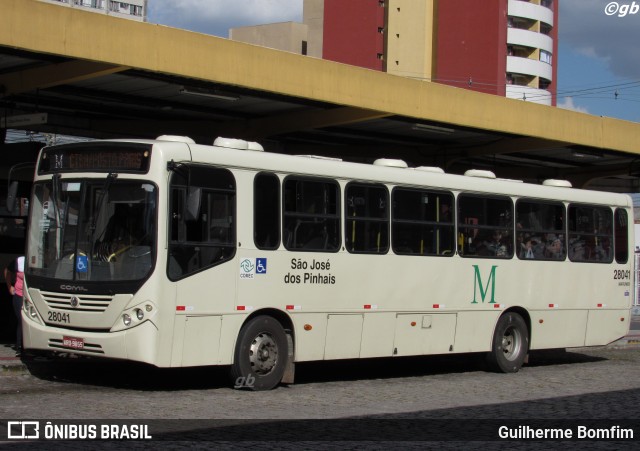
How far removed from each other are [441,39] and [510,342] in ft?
237

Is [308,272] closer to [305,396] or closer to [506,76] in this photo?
[305,396]

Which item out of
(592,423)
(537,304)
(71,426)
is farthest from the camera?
(537,304)

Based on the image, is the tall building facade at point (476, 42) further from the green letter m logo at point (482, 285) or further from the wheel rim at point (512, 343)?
Answer: the green letter m logo at point (482, 285)

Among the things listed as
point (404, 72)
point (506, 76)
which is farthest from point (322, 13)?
point (506, 76)

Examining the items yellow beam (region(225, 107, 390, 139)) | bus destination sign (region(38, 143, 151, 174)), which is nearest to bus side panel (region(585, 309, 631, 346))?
yellow beam (region(225, 107, 390, 139))

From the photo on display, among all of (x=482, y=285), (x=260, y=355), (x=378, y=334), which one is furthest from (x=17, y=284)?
(x=482, y=285)

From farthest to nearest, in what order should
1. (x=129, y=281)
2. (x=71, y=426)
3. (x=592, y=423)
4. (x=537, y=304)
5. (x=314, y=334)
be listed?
1. (x=537, y=304)
2. (x=314, y=334)
3. (x=129, y=281)
4. (x=592, y=423)
5. (x=71, y=426)

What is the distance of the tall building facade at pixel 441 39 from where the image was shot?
85.9 m

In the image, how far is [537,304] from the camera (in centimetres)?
1747

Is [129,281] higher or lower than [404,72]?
lower

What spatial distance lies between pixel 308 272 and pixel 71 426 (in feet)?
Result: 15.8

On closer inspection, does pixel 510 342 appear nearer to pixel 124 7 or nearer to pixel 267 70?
pixel 267 70

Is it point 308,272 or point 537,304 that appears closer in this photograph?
point 308,272

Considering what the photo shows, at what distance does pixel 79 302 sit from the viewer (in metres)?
12.2
